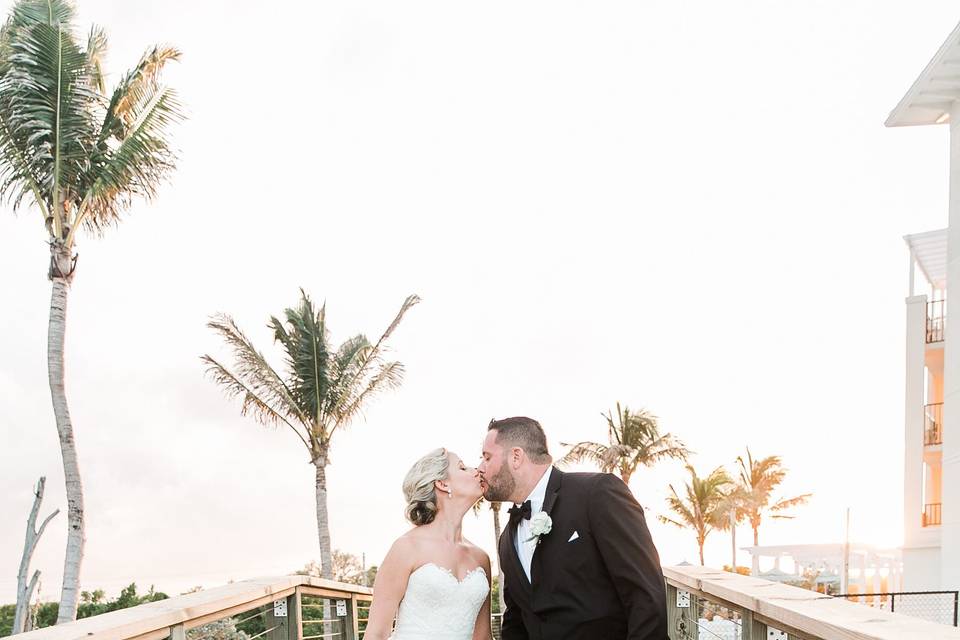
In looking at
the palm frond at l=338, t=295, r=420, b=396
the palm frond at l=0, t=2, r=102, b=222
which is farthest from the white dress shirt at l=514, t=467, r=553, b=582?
the palm frond at l=338, t=295, r=420, b=396

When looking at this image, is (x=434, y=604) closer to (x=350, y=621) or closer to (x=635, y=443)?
(x=350, y=621)

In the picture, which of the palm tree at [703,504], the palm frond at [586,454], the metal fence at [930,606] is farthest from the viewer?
the palm tree at [703,504]

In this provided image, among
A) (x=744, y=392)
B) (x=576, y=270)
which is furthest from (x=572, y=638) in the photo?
(x=744, y=392)

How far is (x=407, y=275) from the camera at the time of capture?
31234 millimetres

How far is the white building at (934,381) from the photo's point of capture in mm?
20750

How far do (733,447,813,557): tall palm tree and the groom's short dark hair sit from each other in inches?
2112

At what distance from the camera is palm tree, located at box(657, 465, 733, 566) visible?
54.7 m

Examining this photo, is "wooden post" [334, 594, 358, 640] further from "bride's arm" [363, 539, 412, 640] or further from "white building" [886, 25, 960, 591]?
"white building" [886, 25, 960, 591]

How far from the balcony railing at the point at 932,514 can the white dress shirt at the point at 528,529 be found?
2262cm

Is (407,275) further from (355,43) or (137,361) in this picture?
(355,43)

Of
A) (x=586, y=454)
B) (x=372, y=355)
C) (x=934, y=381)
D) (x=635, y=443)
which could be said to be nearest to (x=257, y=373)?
(x=372, y=355)

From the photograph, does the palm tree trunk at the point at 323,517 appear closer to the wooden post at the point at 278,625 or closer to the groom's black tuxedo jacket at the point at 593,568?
the wooden post at the point at 278,625

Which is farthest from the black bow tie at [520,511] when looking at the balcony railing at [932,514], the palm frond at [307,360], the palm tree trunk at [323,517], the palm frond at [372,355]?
the palm frond at [307,360]

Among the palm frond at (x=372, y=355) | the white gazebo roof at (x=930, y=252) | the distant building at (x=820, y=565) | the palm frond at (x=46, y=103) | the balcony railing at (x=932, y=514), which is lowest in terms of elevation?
the distant building at (x=820, y=565)
